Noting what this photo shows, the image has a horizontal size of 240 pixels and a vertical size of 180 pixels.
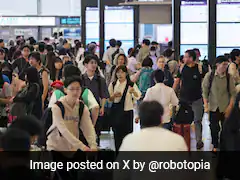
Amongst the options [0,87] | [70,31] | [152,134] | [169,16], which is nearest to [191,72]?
[0,87]

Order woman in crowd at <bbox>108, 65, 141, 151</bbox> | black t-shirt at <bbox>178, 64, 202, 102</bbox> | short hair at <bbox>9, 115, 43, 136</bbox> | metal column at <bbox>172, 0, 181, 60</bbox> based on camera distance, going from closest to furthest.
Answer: short hair at <bbox>9, 115, 43, 136</bbox> → woman in crowd at <bbox>108, 65, 141, 151</bbox> → black t-shirt at <bbox>178, 64, 202, 102</bbox> → metal column at <bbox>172, 0, 181, 60</bbox>

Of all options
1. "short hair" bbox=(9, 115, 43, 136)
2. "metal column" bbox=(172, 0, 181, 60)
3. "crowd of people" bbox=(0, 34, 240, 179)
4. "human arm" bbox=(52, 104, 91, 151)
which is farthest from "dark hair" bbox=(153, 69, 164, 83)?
"metal column" bbox=(172, 0, 181, 60)

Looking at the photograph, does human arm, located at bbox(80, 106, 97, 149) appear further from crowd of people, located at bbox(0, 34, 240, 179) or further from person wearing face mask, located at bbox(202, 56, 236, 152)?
person wearing face mask, located at bbox(202, 56, 236, 152)

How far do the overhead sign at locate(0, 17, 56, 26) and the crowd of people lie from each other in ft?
68.6

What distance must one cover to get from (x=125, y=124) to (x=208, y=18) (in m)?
6.19

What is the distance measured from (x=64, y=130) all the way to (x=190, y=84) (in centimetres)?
465

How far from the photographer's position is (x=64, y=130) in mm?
6758

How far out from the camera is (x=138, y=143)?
5094 millimetres

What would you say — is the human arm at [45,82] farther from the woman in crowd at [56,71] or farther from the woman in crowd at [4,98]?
the woman in crowd at [56,71]

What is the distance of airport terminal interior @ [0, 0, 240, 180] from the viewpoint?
5253 mm

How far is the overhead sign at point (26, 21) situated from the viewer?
1385 inches

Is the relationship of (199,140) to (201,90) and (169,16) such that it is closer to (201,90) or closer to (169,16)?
(201,90)

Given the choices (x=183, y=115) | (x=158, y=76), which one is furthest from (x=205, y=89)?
(x=158, y=76)

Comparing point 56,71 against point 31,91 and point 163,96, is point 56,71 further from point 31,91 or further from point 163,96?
point 163,96
